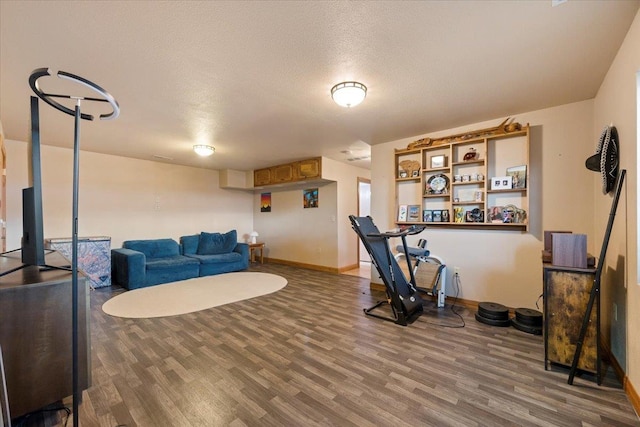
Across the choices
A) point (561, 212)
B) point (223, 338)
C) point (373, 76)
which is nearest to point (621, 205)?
point (561, 212)

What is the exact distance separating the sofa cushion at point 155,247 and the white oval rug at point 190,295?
1011mm

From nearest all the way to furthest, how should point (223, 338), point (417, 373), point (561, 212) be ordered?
point (417, 373), point (223, 338), point (561, 212)

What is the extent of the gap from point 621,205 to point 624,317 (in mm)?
830

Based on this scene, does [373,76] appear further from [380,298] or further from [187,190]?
[187,190]

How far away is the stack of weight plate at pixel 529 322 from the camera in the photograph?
276 centimetres

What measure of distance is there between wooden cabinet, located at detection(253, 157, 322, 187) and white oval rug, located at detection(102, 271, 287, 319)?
222 cm

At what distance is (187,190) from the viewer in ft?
21.1

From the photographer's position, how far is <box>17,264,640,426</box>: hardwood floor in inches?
63.7

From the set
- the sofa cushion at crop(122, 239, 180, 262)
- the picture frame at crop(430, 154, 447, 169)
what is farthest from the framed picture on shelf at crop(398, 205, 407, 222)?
the sofa cushion at crop(122, 239, 180, 262)

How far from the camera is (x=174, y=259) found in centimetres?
514

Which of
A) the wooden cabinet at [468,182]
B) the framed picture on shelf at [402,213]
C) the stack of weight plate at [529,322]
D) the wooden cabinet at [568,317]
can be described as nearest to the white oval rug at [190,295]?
the framed picture on shelf at [402,213]

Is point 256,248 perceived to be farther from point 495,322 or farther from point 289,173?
point 495,322

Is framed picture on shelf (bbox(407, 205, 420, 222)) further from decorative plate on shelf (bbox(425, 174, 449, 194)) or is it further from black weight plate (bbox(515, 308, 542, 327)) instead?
black weight plate (bbox(515, 308, 542, 327))

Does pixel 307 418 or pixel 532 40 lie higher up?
pixel 532 40
